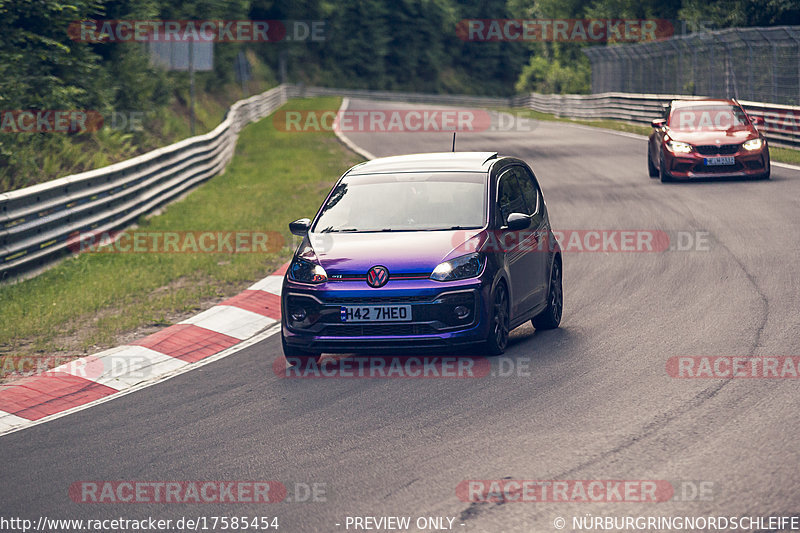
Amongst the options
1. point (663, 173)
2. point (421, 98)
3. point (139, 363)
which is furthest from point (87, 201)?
point (421, 98)

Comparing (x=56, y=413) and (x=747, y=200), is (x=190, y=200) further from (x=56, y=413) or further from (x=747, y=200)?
(x=56, y=413)

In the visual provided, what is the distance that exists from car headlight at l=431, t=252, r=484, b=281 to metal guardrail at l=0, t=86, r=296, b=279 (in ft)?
19.0

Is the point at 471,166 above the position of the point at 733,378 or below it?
above

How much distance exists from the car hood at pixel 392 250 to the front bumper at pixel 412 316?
0.13m

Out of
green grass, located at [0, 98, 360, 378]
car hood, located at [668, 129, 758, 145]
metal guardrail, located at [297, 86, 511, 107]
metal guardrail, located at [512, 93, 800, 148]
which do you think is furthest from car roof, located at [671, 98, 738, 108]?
metal guardrail, located at [297, 86, 511, 107]

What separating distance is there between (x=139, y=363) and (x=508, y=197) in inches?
140

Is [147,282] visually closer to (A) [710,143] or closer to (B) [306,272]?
(B) [306,272]

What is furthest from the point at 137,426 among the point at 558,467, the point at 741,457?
the point at 741,457

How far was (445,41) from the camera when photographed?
117 m

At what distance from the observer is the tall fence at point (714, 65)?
27.5 meters

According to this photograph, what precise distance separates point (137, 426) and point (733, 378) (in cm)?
416

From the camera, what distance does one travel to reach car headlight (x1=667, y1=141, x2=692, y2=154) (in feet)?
68.5

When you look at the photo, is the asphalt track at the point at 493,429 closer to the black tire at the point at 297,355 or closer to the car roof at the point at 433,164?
the black tire at the point at 297,355

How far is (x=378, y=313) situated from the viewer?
844 cm
